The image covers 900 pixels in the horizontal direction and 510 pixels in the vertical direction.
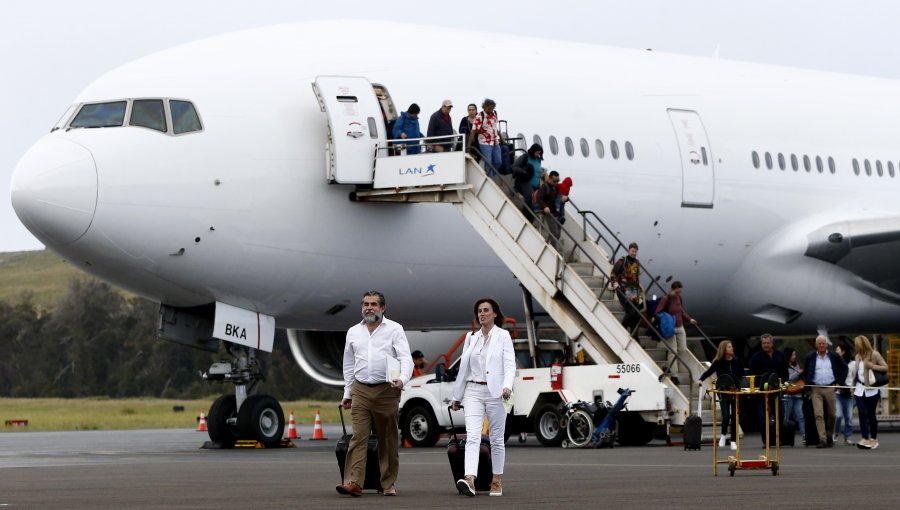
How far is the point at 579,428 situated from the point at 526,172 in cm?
331

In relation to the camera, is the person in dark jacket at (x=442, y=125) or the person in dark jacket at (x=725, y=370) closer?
the person in dark jacket at (x=725, y=370)

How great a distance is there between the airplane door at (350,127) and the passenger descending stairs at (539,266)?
16.0 inches

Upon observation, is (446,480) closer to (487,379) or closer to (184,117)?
(487,379)

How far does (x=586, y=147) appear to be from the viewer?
21797 mm

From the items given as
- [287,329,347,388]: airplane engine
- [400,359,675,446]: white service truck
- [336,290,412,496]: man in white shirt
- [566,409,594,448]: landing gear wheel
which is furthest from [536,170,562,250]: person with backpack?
[336,290,412,496]: man in white shirt

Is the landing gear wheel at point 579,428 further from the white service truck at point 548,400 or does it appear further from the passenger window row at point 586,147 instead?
the passenger window row at point 586,147

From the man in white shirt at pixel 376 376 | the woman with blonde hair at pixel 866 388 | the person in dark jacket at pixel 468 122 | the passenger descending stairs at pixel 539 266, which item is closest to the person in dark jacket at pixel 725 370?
the passenger descending stairs at pixel 539 266

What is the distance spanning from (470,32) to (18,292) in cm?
10369

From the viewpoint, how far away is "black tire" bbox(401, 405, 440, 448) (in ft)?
67.8

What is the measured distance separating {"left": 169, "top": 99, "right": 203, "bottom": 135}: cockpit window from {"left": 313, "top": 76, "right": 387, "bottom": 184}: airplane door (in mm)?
1472

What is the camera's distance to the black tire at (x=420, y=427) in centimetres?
2066

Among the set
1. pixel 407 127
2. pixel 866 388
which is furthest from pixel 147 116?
pixel 866 388

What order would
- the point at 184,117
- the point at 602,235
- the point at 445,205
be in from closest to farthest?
the point at 184,117 < the point at 445,205 < the point at 602,235

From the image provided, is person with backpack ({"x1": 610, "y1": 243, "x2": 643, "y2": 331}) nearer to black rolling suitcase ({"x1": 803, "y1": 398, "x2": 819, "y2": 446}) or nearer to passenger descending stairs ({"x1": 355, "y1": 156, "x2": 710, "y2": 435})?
passenger descending stairs ({"x1": 355, "y1": 156, "x2": 710, "y2": 435})
